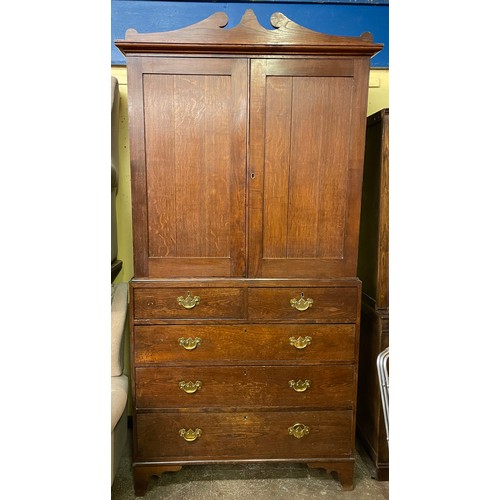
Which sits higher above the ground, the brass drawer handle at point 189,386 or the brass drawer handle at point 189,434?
the brass drawer handle at point 189,386

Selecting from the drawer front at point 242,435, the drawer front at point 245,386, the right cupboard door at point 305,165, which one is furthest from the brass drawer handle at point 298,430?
the right cupboard door at point 305,165

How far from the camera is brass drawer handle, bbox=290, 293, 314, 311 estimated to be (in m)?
1.74

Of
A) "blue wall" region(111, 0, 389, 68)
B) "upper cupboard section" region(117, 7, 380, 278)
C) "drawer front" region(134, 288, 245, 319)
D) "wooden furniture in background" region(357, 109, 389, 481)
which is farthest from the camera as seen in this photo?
"blue wall" region(111, 0, 389, 68)

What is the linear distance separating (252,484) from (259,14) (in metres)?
2.41

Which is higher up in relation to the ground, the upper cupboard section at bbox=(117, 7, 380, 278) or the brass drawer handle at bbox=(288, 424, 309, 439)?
the upper cupboard section at bbox=(117, 7, 380, 278)

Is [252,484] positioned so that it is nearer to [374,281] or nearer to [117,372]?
[117,372]

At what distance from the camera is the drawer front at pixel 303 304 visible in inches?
68.6

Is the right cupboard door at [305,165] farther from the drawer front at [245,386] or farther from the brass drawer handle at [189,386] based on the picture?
the brass drawer handle at [189,386]

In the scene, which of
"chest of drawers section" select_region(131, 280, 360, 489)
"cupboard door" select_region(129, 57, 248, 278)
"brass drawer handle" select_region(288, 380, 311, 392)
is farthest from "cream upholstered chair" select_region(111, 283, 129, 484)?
"brass drawer handle" select_region(288, 380, 311, 392)

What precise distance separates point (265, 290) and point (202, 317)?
30cm

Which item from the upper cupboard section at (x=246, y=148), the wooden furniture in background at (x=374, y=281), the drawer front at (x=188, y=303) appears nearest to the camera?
the upper cupboard section at (x=246, y=148)

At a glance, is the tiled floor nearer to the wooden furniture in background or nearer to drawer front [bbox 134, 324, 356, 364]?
the wooden furniture in background

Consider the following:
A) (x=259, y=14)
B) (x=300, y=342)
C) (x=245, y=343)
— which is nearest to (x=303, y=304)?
(x=300, y=342)

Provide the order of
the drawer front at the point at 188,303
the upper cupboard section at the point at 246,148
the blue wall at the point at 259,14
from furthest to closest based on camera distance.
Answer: the blue wall at the point at 259,14
the drawer front at the point at 188,303
the upper cupboard section at the point at 246,148
